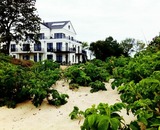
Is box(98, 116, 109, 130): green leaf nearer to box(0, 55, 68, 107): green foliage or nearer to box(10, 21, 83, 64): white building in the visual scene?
box(0, 55, 68, 107): green foliage

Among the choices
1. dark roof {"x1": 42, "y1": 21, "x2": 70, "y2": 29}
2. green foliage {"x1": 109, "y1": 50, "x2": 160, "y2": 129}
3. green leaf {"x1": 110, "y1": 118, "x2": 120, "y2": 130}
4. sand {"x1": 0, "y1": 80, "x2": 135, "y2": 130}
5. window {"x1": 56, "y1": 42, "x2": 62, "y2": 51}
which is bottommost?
sand {"x1": 0, "y1": 80, "x2": 135, "y2": 130}

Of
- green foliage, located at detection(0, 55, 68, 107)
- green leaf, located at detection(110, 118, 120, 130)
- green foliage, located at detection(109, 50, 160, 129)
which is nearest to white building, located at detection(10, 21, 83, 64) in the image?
green foliage, located at detection(0, 55, 68, 107)

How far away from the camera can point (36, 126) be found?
5.88 metres

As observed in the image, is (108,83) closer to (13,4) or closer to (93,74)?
(93,74)

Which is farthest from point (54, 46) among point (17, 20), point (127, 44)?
point (17, 20)

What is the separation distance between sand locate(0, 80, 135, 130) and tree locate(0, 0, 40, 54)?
23693mm

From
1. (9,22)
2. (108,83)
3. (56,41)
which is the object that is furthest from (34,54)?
(108,83)

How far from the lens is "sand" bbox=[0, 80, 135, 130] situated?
5.74m

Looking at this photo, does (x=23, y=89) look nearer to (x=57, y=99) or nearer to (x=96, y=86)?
(x=57, y=99)

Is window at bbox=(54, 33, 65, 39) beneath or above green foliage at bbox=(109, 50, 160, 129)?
above

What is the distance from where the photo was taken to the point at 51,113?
6672 mm

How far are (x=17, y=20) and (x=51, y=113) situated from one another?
88.0ft

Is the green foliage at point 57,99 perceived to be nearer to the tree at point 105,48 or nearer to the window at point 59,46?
the tree at point 105,48

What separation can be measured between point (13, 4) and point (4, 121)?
27.1 metres
